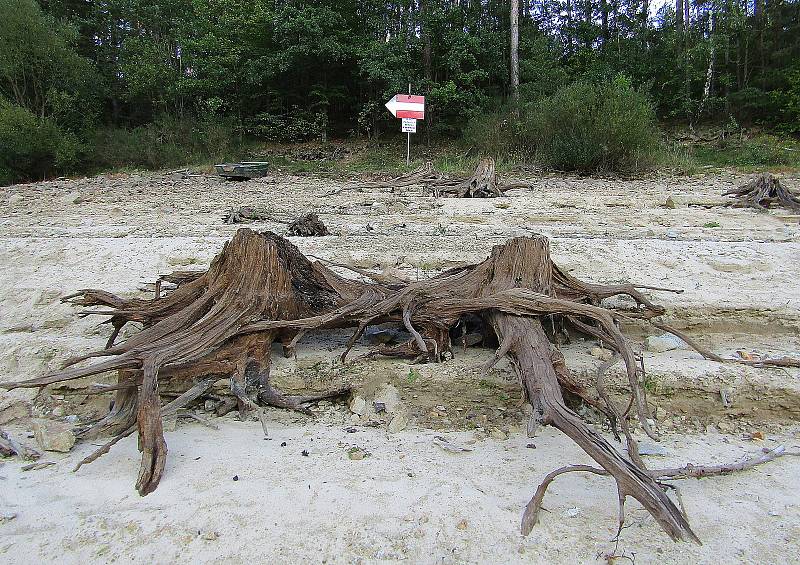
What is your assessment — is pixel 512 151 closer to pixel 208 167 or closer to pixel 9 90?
pixel 208 167

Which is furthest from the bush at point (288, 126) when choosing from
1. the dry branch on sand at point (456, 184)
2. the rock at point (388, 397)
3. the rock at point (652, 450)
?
the rock at point (652, 450)

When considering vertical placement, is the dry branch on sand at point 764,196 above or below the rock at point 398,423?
above

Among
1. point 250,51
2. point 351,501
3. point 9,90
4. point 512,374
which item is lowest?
point 351,501

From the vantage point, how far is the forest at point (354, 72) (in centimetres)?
1697

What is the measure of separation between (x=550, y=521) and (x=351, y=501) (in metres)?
0.70

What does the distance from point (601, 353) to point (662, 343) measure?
430 millimetres

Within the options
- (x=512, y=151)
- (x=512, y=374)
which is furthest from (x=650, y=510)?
(x=512, y=151)

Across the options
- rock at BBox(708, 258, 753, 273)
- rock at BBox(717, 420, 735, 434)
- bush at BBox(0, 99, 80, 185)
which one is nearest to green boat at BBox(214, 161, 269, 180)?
bush at BBox(0, 99, 80, 185)

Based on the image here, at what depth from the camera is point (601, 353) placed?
3.20 m

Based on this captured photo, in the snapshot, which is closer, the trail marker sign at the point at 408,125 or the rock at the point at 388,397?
the rock at the point at 388,397

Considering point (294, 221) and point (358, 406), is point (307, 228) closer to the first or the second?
point (294, 221)

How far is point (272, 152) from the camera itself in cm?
1795

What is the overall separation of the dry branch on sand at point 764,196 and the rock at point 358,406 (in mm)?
6549

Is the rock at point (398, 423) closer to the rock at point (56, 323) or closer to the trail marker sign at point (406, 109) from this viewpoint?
the rock at point (56, 323)
